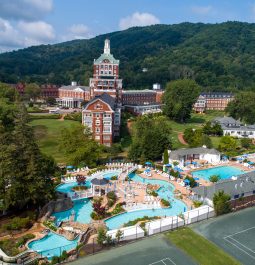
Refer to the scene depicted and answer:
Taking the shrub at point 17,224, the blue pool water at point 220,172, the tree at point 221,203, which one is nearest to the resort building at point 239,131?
the blue pool water at point 220,172

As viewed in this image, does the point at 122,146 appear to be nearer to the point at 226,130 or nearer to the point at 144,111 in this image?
the point at 226,130

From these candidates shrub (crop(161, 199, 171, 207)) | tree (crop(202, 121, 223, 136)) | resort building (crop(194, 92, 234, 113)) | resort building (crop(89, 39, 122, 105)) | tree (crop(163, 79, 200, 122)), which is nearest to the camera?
shrub (crop(161, 199, 171, 207))

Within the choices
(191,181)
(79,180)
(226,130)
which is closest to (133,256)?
(79,180)

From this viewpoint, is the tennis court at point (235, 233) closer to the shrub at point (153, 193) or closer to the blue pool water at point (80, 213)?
the shrub at point (153, 193)

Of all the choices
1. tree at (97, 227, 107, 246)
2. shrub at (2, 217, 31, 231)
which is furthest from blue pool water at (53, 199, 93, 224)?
tree at (97, 227, 107, 246)

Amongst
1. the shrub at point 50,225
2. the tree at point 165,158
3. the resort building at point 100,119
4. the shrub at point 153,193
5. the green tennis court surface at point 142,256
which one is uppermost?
the resort building at point 100,119

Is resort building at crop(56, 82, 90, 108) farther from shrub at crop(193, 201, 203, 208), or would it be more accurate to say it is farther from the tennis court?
the tennis court
